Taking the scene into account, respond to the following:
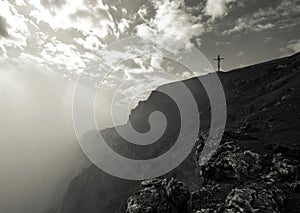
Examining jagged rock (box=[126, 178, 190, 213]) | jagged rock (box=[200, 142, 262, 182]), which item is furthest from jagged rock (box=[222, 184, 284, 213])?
jagged rock (box=[126, 178, 190, 213])

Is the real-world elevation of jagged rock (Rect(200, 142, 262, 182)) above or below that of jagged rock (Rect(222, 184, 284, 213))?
above

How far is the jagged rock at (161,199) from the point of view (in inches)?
958

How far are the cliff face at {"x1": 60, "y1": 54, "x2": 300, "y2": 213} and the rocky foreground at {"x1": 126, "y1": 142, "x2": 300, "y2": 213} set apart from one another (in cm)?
8

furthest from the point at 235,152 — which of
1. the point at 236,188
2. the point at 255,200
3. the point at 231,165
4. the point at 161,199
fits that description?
the point at 161,199

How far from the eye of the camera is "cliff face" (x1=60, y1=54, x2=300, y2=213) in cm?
2314

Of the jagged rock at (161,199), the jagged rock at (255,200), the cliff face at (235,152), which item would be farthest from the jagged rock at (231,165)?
the jagged rock at (161,199)

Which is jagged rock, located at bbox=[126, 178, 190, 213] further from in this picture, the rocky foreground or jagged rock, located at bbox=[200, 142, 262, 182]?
jagged rock, located at bbox=[200, 142, 262, 182]

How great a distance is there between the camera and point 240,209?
1873 cm

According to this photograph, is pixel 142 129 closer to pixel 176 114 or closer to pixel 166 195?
pixel 176 114

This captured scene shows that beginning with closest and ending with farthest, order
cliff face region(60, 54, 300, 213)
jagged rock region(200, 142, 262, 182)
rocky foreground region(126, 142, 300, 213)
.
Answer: rocky foreground region(126, 142, 300, 213), cliff face region(60, 54, 300, 213), jagged rock region(200, 142, 262, 182)

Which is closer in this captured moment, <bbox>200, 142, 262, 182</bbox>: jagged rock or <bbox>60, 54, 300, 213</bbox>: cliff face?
<bbox>60, 54, 300, 213</bbox>: cliff face

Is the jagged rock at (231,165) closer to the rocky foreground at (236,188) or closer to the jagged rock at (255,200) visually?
Answer: the rocky foreground at (236,188)

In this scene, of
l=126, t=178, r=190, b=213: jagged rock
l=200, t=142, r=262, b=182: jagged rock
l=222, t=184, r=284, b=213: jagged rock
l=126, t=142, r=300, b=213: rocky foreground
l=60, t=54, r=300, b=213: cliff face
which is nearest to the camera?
l=222, t=184, r=284, b=213: jagged rock

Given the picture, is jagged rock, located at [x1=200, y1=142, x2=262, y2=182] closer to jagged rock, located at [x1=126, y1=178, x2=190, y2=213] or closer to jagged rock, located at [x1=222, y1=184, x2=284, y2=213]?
jagged rock, located at [x1=222, y1=184, x2=284, y2=213]
